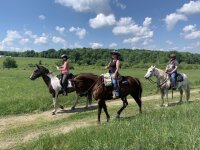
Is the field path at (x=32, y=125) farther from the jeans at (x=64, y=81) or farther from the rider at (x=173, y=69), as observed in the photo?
the rider at (x=173, y=69)

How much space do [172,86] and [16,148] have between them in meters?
10.1

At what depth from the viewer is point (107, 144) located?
7.44 meters

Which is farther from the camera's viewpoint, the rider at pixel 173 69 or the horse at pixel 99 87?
the rider at pixel 173 69

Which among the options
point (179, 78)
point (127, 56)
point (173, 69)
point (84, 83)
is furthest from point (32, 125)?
point (127, 56)

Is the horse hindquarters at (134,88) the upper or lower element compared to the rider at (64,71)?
lower

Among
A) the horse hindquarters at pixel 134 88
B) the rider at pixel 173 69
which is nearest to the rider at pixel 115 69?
the horse hindquarters at pixel 134 88

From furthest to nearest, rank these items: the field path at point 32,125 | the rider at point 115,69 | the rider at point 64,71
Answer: the rider at point 64,71 → the rider at point 115,69 → the field path at point 32,125

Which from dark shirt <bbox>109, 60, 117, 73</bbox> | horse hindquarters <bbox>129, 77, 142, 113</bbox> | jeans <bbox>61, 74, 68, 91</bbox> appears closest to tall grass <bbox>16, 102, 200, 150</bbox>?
dark shirt <bbox>109, 60, 117, 73</bbox>

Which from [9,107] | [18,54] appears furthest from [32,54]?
→ [9,107]

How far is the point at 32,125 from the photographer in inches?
529

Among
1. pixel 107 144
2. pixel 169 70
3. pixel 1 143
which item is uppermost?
pixel 169 70

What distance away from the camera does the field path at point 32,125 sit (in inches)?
436

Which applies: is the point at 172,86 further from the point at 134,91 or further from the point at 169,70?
the point at 134,91

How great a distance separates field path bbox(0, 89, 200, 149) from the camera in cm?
1109
